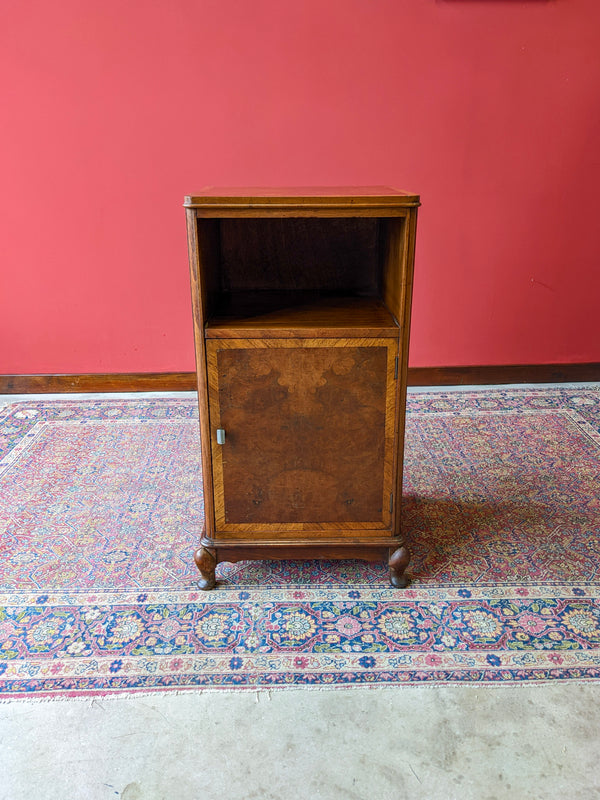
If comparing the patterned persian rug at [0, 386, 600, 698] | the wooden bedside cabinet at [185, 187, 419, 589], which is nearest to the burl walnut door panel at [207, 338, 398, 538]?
the wooden bedside cabinet at [185, 187, 419, 589]

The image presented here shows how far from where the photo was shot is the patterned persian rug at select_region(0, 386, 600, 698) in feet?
5.86

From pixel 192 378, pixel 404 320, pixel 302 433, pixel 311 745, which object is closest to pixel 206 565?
pixel 302 433

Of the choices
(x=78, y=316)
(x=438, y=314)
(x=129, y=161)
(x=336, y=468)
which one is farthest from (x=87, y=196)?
(x=336, y=468)

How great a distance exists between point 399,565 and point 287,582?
357mm

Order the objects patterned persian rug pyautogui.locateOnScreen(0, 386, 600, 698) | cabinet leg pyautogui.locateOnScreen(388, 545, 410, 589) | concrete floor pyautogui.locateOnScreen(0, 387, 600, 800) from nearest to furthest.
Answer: concrete floor pyautogui.locateOnScreen(0, 387, 600, 800) < patterned persian rug pyautogui.locateOnScreen(0, 386, 600, 698) < cabinet leg pyautogui.locateOnScreen(388, 545, 410, 589)

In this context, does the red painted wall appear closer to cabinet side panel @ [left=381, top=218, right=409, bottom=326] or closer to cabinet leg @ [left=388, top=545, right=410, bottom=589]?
cabinet side panel @ [left=381, top=218, right=409, bottom=326]

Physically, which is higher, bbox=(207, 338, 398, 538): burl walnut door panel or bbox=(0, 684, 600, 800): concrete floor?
bbox=(207, 338, 398, 538): burl walnut door panel

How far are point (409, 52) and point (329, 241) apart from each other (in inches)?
59.3

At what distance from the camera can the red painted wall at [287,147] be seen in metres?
3.20

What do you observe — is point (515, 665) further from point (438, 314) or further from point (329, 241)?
point (438, 314)

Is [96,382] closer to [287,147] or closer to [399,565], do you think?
[287,147]

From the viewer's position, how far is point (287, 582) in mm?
2139

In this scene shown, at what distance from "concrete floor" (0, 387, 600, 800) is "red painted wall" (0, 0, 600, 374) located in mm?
2241

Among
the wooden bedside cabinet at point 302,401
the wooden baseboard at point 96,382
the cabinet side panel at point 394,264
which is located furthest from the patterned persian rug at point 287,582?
the cabinet side panel at point 394,264
